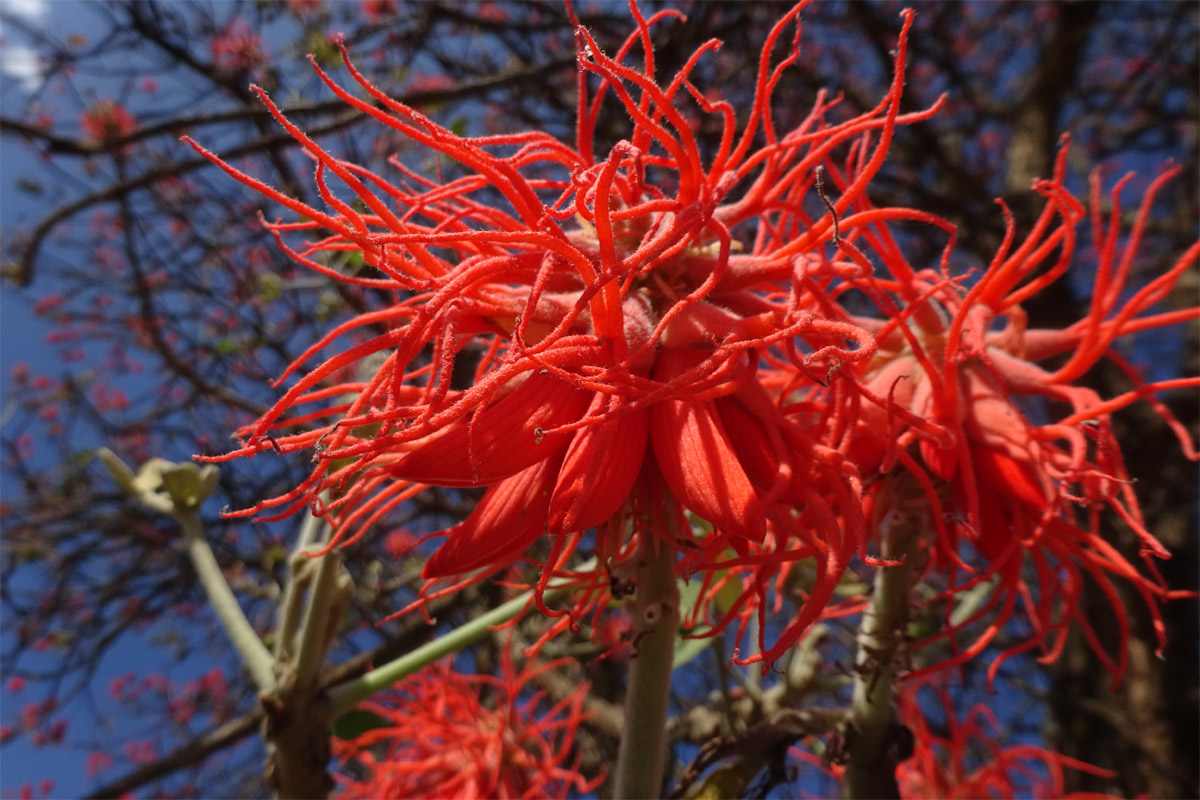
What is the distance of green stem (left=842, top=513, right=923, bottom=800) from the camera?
716 mm

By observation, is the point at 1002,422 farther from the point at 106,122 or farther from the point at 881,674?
the point at 106,122

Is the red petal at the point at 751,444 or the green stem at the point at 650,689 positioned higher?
the red petal at the point at 751,444

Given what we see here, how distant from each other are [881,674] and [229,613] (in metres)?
0.81

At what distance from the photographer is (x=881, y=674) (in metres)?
0.72

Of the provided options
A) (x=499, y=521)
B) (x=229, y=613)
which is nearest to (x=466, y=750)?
(x=229, y=613)

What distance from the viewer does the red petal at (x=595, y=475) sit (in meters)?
0.51

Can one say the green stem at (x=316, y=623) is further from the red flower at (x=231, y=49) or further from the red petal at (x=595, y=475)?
the red flower at (x=231, y=49)

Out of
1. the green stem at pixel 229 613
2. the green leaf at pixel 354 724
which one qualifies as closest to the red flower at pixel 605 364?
the green stem at pixel 229 613

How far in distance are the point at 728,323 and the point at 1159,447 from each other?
255cm

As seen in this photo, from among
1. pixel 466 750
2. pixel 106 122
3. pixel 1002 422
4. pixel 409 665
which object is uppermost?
pixel 106 122

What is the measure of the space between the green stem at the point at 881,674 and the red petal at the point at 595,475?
0.31 m

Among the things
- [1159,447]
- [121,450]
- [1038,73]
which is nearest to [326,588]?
[1159,447]

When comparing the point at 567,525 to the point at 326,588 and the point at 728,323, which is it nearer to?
the point at 728,323

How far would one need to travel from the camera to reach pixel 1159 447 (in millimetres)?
2529
